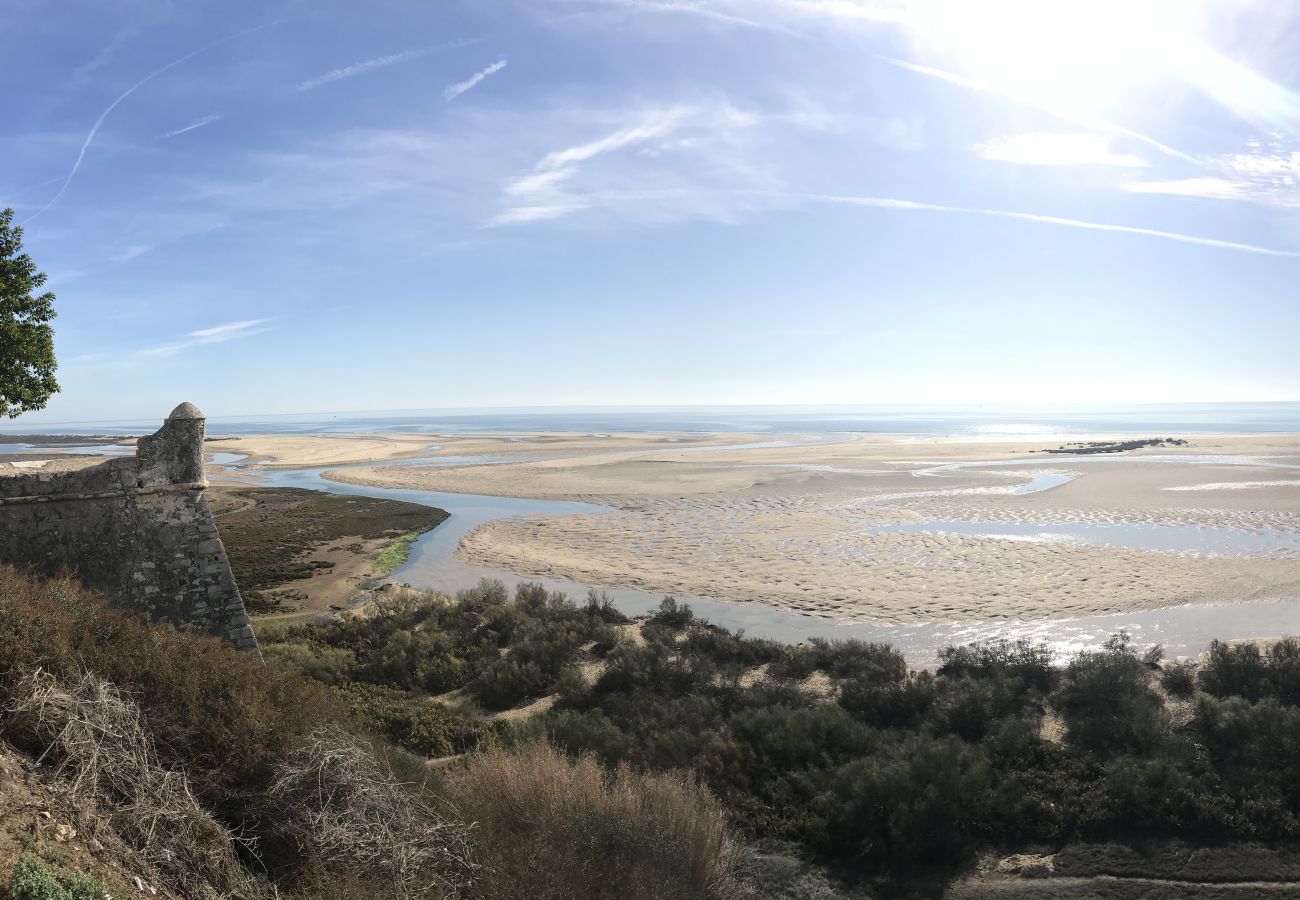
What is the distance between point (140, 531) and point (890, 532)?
22934 millimetres

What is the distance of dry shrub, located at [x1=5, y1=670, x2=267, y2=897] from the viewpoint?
482 cm

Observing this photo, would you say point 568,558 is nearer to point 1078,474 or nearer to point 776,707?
point 776,707

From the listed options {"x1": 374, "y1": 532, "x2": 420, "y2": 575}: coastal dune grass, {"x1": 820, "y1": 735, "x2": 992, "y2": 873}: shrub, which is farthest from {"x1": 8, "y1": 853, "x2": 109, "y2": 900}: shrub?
{"x1": 374, "y1": 532, "x2": 420, "y2": 575}: coastal dune grass

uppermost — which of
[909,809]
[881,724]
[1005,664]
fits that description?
[1005,664]

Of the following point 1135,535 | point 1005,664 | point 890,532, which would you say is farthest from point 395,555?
→ point 1135,535

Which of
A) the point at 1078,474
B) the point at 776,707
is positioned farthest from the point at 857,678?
the point at 1078,474

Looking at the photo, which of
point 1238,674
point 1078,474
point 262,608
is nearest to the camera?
point 1238,674

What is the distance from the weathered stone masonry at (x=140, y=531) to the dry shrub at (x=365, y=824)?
4.54 meters

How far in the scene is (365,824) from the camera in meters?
5.60

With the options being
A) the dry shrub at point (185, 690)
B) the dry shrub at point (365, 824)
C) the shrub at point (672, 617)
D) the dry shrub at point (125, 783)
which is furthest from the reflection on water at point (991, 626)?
the dry shrub at point (125, 783)

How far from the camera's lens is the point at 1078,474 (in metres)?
41.4

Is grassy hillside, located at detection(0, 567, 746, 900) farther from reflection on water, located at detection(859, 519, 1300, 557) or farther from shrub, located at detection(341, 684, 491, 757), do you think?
reflection on water, located at detection(859, 519, 1300, 557)

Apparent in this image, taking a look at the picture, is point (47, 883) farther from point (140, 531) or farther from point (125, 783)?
point (140, 531)

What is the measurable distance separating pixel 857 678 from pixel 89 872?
33.6 feet
